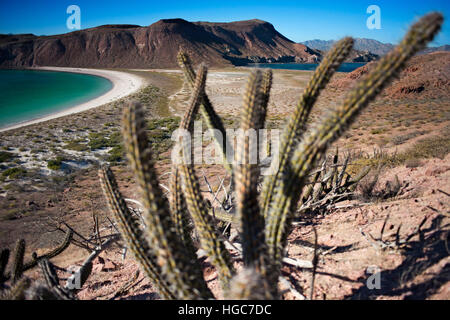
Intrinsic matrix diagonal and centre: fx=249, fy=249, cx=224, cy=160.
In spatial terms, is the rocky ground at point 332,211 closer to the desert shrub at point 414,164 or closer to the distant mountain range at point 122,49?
the desert shrub at point 414,164

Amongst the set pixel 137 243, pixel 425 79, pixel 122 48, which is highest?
pixel 122 48

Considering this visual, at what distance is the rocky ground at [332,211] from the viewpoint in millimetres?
2701

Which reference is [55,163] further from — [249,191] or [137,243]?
[249,191]

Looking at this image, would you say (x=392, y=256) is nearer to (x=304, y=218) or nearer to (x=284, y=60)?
(x=304, y=218)

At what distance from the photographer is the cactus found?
1.65 m

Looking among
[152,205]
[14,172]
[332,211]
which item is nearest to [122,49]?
[14,172]

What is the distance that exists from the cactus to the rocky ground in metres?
0.32

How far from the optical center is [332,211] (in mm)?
4488

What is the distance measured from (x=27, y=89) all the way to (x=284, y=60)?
109 m

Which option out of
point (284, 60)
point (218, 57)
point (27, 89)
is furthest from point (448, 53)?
point (284, 60)

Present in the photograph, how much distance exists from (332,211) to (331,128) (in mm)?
3137

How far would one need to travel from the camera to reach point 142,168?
1.67 metres

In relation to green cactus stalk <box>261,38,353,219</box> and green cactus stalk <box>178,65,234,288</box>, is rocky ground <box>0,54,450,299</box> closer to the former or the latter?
green cactus stalk <box>261,38,353,219</box>

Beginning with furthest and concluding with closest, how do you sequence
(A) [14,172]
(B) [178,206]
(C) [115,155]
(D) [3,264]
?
1. (C) [115,155]
2. (A) [14,172]
3. (D) [3,264]
4. (B) [178,206]
